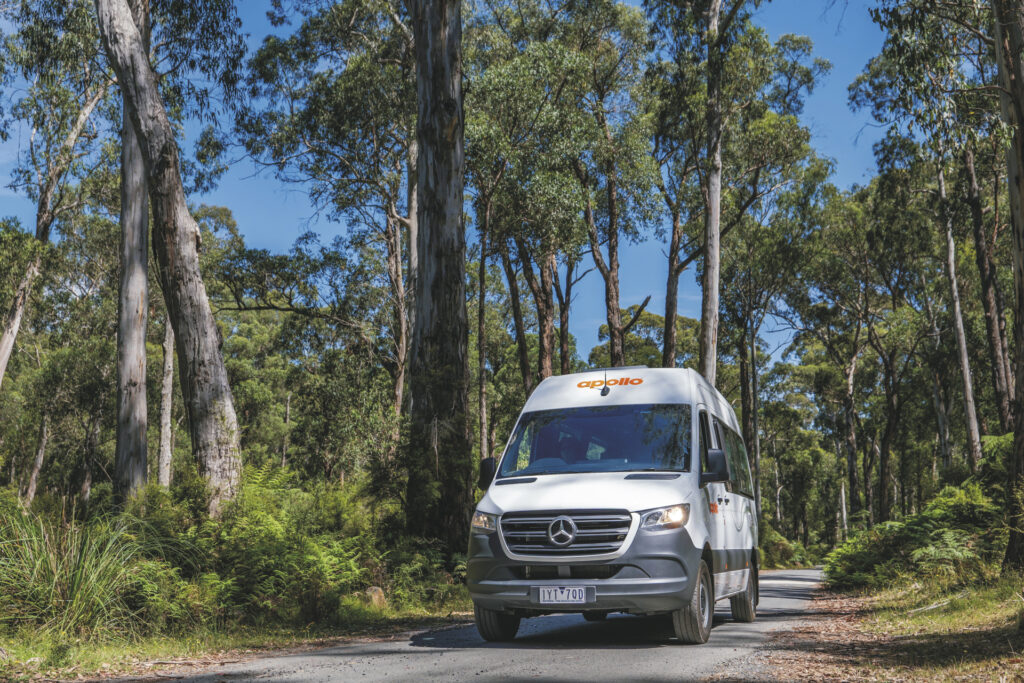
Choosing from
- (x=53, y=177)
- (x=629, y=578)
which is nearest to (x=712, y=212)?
(x=629, y=578)

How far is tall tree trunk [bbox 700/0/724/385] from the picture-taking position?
834 inches

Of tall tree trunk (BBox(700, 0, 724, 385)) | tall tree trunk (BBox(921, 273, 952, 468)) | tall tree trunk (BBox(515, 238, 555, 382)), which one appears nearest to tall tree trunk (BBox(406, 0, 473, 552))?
tall tree trunk (BBox(700, 0, 724, 385))

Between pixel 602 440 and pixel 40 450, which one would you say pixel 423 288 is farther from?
pixel 40 450

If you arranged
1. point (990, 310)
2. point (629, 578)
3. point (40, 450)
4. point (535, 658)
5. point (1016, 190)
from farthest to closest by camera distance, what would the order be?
point (40, 450) < point (990, 310) < point (1016, 190) < point (629, 578) < point (535, 658)

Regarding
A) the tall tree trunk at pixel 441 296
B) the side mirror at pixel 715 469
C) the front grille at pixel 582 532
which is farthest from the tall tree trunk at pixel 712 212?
the front grille at pixel 582 532

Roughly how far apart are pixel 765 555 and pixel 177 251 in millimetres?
30786

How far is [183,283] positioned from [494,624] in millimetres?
7129

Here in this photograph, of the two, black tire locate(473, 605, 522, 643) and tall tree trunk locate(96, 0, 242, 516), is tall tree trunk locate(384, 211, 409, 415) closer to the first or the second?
tall tree trunk locate(96, 0, 242, 516)

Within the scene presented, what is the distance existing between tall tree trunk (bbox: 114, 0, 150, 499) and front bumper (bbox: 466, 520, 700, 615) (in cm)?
1044

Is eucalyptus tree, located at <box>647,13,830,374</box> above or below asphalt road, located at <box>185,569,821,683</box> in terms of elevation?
above

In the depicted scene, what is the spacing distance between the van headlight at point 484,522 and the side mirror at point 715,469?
1821mm

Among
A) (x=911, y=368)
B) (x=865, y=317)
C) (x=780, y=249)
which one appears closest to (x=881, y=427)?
(x=911, y=368)

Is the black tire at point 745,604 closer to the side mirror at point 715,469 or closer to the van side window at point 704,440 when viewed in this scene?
the van side window at point 704,440

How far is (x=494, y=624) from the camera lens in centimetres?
720
